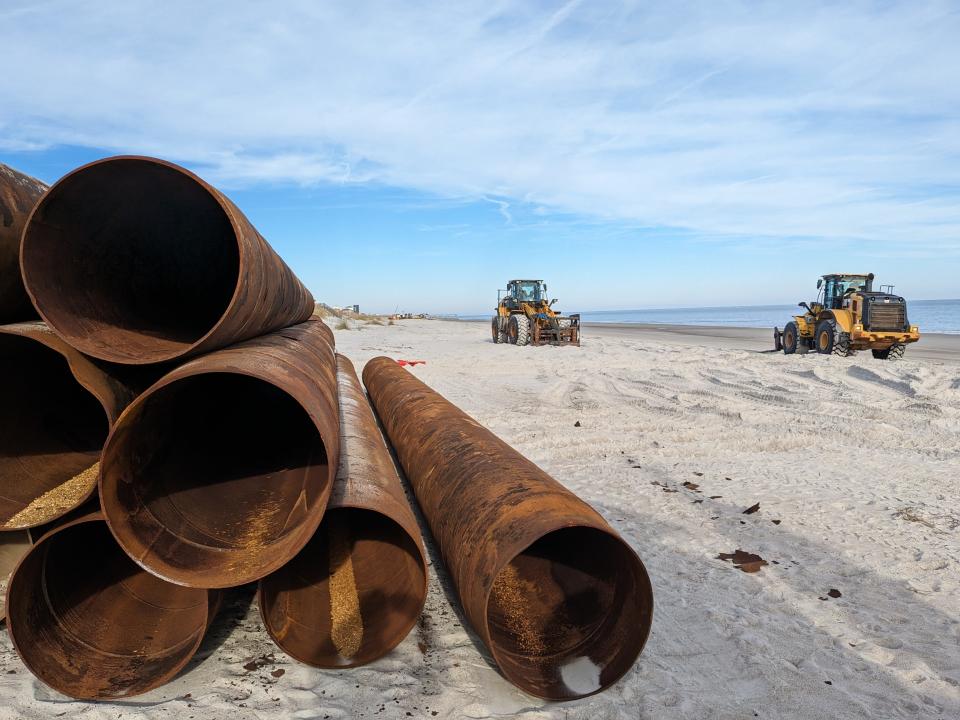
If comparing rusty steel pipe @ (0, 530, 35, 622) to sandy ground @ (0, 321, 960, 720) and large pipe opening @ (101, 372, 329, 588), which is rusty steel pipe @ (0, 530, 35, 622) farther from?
large pipe opening @ (101, 372, 329, 588)

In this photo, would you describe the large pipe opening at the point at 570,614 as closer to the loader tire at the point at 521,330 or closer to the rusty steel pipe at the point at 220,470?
the rusty steel pipe at the point at 220,470

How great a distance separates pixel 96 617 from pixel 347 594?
1195 millimetres

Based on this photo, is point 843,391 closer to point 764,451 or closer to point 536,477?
point 764,451

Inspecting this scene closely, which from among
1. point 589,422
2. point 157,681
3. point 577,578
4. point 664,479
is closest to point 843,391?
point 589,422

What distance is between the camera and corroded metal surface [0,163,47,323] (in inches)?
103

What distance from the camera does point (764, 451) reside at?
6523 millimetres

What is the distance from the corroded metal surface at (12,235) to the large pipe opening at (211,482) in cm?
86

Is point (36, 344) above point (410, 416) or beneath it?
above

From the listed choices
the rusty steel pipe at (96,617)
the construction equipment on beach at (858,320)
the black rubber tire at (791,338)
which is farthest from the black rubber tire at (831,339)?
the rusty steel pipe at (96,617)

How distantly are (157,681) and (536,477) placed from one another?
1943 millimetres

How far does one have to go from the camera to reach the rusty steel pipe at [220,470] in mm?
2254

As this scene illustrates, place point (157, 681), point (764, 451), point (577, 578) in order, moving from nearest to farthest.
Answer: point (157, 681) → point (577, 578) → point (764, 451)

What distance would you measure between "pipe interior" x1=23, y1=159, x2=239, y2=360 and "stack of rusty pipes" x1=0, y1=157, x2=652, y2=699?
0.04ft

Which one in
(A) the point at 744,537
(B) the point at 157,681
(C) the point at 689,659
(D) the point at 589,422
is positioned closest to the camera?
(B) the point at 157,681
